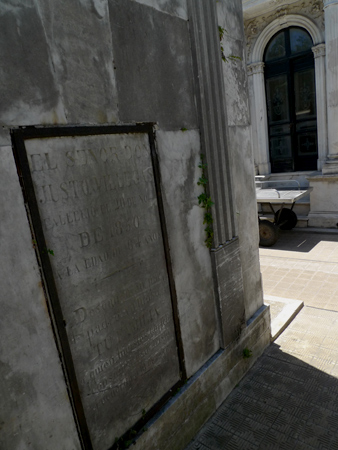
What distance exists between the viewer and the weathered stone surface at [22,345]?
6.48 feet

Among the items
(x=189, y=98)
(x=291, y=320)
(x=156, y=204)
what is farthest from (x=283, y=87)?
(x=156, y=204)

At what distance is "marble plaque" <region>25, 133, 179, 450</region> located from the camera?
225 cm

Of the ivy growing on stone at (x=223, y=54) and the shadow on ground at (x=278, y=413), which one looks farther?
the ivy growing on stone at (x=223, y=54)

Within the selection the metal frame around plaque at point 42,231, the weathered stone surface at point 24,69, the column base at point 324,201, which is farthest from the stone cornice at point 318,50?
the weathered stone surface at point 24,69

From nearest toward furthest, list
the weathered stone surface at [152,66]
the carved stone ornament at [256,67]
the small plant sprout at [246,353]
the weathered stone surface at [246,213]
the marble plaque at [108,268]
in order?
the marble plaque at [108,268] < the weathered stone surface at [152,66] < the weathered stone surface at [246,213] < the small plant sprout at [246,353] < the carved stone ornament at [256,67]

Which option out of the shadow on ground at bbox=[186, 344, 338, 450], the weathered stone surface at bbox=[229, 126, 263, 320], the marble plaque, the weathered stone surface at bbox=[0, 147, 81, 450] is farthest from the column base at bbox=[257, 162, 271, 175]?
the weathered stone surface at bbox=[0, 147, 81, 450]

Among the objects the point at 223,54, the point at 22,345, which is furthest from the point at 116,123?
the point at 223,54


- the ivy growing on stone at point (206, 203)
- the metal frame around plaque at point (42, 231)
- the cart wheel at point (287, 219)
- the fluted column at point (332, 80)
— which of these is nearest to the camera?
the metal frame around plaque at point (42, 231)

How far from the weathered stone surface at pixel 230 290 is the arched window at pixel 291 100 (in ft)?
26.3

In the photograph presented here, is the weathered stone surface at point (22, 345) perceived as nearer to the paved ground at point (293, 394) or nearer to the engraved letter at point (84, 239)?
the engraved letter at point (84, 239)

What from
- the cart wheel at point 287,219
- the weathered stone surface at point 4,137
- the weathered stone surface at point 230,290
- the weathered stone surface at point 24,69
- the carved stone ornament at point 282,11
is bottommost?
the cart wheel at point 287,219

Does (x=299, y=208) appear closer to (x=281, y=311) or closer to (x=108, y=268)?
(x=281, y=311)

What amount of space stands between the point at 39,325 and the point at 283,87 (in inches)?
421

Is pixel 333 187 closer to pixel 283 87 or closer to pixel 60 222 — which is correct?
pixel 283 87
